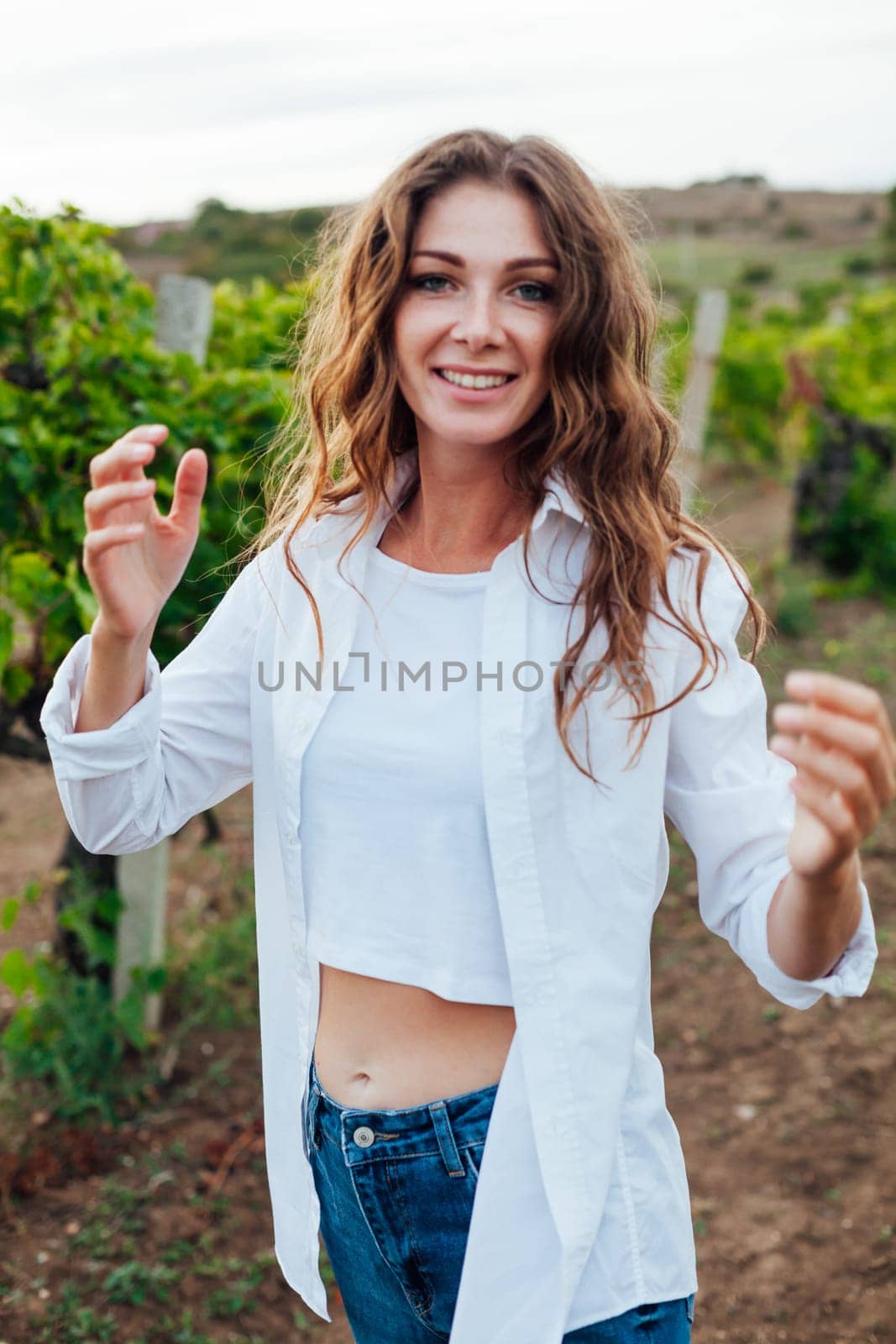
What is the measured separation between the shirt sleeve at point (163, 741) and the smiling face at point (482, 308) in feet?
1.26

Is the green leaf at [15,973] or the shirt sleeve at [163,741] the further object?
the green leaf at [15,973]

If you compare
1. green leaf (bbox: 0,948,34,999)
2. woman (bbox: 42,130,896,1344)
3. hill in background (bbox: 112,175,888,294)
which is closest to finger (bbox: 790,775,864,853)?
woman (bbox: 42,130,896,1344)

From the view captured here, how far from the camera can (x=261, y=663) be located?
166 centimetres

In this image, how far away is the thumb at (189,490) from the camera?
56.5 inches

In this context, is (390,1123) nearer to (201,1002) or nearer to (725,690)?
(725,690)

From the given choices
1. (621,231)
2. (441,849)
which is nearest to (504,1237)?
(441,849)

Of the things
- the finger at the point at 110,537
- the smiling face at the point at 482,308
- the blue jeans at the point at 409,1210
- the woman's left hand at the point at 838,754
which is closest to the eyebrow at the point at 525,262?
the smiling face at the point at 482,308

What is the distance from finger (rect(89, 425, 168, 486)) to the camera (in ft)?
4.40

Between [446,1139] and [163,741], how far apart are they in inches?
24.5

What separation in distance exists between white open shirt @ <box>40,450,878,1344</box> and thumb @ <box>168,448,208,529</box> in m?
0.19

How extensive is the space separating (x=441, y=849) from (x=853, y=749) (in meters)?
0.55

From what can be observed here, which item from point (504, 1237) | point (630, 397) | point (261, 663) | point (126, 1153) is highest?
point (630, 397)

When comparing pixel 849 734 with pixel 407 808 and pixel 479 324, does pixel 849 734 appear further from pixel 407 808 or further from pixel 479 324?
pixel 479 324

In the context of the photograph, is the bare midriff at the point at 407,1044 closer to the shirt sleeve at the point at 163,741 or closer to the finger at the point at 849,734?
the shirt sleeve at the point at 163,741
